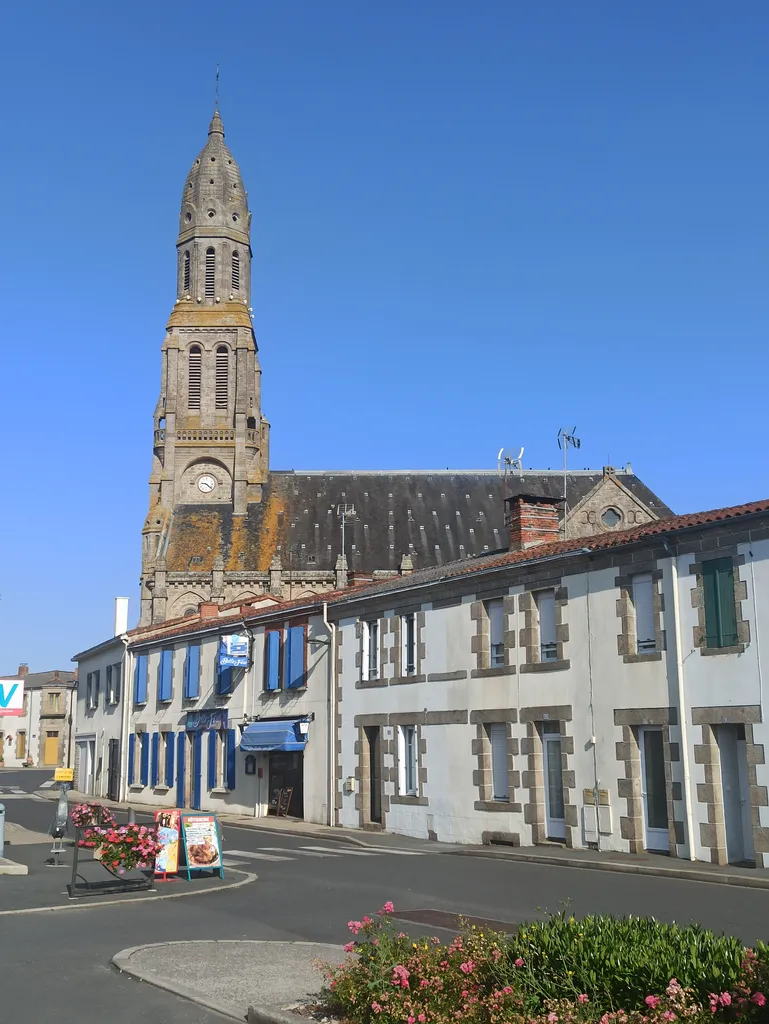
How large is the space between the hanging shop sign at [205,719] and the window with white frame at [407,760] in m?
8.42

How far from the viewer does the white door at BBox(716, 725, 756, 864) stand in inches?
675

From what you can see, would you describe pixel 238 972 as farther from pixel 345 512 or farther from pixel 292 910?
pixel 345 512

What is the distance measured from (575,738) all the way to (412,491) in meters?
48.7

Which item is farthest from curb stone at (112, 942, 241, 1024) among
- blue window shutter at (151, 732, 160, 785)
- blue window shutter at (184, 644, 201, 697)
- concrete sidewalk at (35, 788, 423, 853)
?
blue window shutter at (151, 732, 160, 785)

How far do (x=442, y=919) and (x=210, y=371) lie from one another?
198 feet

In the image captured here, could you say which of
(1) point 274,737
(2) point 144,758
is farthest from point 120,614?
(1) point 274,737

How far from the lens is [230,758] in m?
31.1

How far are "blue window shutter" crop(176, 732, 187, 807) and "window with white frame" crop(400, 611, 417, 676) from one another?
11.7 m

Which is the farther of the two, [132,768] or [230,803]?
[132,768]

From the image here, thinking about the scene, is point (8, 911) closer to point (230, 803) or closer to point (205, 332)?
point (230, 803)

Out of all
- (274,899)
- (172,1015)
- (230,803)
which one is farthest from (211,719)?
(172,1015)

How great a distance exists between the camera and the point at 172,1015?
765 centimetres

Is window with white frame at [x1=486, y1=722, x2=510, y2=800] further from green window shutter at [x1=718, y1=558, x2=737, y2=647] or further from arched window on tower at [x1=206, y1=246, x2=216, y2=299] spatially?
arched window on tower at [x1=206, y1=246, x2=216, y2=299]

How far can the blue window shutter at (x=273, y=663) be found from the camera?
95.8 ft
